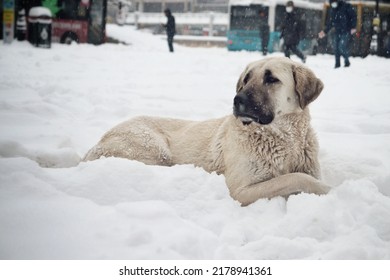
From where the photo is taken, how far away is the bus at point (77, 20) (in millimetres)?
19547

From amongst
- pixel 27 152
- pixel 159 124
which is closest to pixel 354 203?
pixel 159 124

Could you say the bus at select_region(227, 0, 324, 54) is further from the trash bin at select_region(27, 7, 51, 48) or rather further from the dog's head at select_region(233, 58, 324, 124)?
the dog's head at select_region(233, 58, 324, 124)

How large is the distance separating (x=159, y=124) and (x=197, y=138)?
482 mm

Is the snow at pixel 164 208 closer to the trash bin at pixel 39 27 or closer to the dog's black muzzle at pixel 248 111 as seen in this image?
the dog's black muzzle at pixel 248 111

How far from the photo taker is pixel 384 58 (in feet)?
31.6

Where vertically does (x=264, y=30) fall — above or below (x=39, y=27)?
above

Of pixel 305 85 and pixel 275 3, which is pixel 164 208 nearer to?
pixel 305 85

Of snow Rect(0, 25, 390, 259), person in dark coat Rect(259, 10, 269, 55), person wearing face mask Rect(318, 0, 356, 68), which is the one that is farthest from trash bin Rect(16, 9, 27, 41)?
snow Rect(0, 25, 390, 259)

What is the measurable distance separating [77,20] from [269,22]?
9.80m

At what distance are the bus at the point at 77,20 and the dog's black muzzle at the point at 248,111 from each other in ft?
57.2

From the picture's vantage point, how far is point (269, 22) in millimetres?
21812

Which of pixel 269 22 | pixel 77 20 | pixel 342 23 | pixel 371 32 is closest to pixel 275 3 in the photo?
pixel 269 22

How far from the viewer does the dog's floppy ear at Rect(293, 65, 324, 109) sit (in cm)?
324
